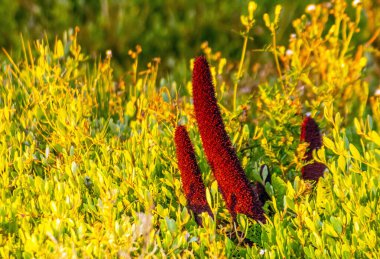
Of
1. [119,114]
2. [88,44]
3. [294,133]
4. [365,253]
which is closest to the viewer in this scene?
[365,253]

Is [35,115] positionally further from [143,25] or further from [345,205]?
[143,25]

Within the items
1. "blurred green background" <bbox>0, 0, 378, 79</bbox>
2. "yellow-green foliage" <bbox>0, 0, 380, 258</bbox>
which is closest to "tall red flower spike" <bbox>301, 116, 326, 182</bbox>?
"yellow-green foliage" <bbox>0, 0, 380, 258</bbox>

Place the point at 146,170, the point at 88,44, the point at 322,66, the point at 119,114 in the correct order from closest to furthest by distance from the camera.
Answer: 1. the point at 146,170
2. the point at 119,114
3. the point at 322,66
4. the point at 88,44

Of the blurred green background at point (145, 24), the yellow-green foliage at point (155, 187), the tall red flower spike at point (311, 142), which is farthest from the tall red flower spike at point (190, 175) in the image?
the blurred green background at point (145, 24)

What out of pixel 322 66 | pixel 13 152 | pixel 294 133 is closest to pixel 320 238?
pixel 294 133

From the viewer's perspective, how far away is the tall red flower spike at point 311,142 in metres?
4.25

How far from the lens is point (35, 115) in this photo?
15.2ft

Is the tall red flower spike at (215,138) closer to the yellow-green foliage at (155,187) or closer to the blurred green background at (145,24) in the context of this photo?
the yellow-green foliage at (155,187)

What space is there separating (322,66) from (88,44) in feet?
10.0

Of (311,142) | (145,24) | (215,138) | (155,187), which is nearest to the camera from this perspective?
(215,138)

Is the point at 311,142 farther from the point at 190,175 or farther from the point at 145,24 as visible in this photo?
the point at 145,24

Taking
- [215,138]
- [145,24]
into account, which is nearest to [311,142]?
[215,138]

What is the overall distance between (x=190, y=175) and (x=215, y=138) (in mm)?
218

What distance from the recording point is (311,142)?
4.32 meters
